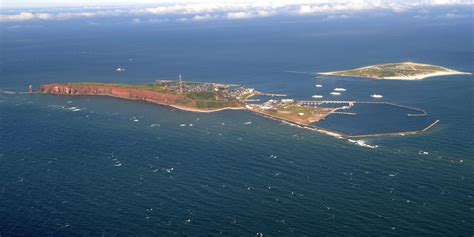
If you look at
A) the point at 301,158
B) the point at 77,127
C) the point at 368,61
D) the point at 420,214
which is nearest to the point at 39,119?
the point at 77,127

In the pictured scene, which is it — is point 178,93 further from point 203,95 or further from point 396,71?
point 396,71

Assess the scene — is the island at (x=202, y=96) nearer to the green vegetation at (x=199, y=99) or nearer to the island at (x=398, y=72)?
the green vegetation at (x=199, y=99)

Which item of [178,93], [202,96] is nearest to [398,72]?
[202,96]

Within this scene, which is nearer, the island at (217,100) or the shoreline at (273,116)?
the shoreline at (273,116)

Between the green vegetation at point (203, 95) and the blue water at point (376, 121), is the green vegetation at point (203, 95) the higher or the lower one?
the higher one

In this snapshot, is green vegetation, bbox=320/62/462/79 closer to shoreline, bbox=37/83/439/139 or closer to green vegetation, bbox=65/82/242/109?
shoreline, bbox=37/83/439/139

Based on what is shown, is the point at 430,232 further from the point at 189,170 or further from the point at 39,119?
the point at 39,119

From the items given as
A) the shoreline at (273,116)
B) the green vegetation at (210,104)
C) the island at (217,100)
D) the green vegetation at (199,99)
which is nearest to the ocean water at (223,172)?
the shoreline at (273,116)
